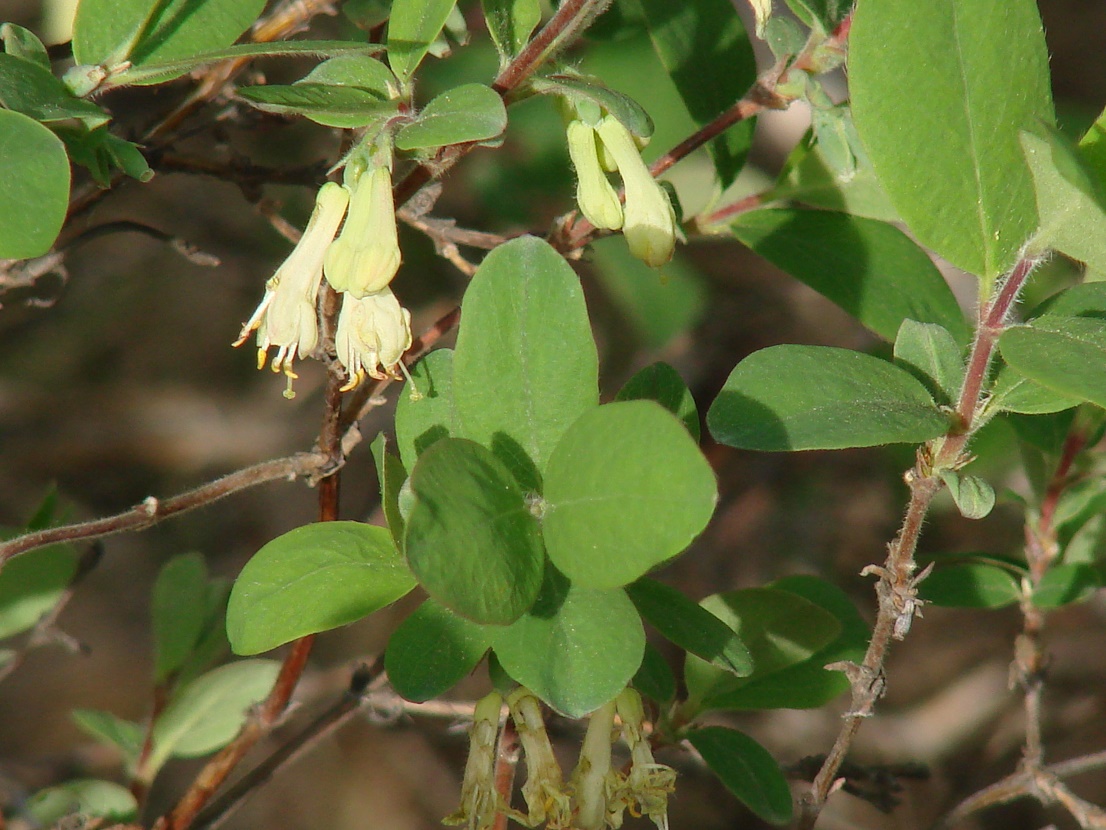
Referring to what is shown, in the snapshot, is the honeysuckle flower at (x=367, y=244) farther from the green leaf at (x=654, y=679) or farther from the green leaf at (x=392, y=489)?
the green leaf at (x=654, y=679)

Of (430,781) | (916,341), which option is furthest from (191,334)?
(916,341)

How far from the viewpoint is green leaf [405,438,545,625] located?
728 millimetres

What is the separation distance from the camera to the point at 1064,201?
77 centimetres

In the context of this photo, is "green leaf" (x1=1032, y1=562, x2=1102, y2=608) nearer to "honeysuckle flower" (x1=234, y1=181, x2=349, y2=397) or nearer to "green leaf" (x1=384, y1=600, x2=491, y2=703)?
"green leaf" (x1=384, y1=600, x2=491, y2=703)

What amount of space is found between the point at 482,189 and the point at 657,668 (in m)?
1.63

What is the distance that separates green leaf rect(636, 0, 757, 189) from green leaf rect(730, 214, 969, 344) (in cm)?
16

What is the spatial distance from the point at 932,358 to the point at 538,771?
1.68 feet

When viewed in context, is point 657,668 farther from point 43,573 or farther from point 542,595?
point 43,573

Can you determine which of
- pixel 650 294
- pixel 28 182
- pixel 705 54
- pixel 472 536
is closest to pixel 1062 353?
pixel 472 536

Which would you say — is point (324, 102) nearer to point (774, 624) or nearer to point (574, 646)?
point (574, 646)

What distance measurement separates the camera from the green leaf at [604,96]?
34.0 inches

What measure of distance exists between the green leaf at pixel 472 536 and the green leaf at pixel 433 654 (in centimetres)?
12

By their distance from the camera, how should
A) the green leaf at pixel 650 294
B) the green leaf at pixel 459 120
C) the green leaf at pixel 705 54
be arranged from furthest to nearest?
the green leaf at pixel 650 294
the green leaf at pixel 705 54
the green leaf at pixel 459 120

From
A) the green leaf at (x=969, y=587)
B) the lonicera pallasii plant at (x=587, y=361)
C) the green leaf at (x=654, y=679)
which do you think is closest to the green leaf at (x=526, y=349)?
the lonicera pallasii plant at (x=587, y=361)
